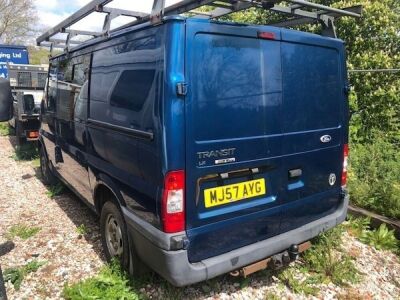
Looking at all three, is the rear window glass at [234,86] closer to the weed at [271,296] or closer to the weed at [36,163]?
the weed at [271,296]

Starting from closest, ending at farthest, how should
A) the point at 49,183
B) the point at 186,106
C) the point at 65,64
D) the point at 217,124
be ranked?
the point at 186,106 → the point at 217,124 → the point at 65,64 → the point at 49,183

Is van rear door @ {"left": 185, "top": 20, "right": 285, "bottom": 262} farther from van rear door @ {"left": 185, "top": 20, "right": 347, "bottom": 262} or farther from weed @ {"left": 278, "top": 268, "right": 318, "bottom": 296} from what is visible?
weed @ {"left": 278, "top": 268, "right": 318, "bottom": 296}

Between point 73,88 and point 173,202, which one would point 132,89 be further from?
point 73,88

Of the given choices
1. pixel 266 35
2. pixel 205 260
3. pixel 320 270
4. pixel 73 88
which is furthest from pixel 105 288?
pixel 266 35

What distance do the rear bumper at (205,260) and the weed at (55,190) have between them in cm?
332

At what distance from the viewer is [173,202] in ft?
8.30

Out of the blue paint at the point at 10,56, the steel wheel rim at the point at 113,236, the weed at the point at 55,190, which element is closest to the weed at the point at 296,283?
the steel wheel rim at the point at 113,236

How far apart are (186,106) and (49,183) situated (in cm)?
477

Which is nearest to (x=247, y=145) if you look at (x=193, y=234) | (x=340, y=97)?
(x=193, y=234)

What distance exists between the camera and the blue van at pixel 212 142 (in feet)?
8.22

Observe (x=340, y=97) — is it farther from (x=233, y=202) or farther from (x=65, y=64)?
(x=65, y=64)

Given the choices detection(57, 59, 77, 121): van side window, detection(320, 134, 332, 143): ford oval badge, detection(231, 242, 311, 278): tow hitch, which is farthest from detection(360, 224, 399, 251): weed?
detection(57, 59, 77, 121): van side window

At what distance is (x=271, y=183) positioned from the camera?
9.87 ft

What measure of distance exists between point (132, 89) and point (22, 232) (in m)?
2.75
